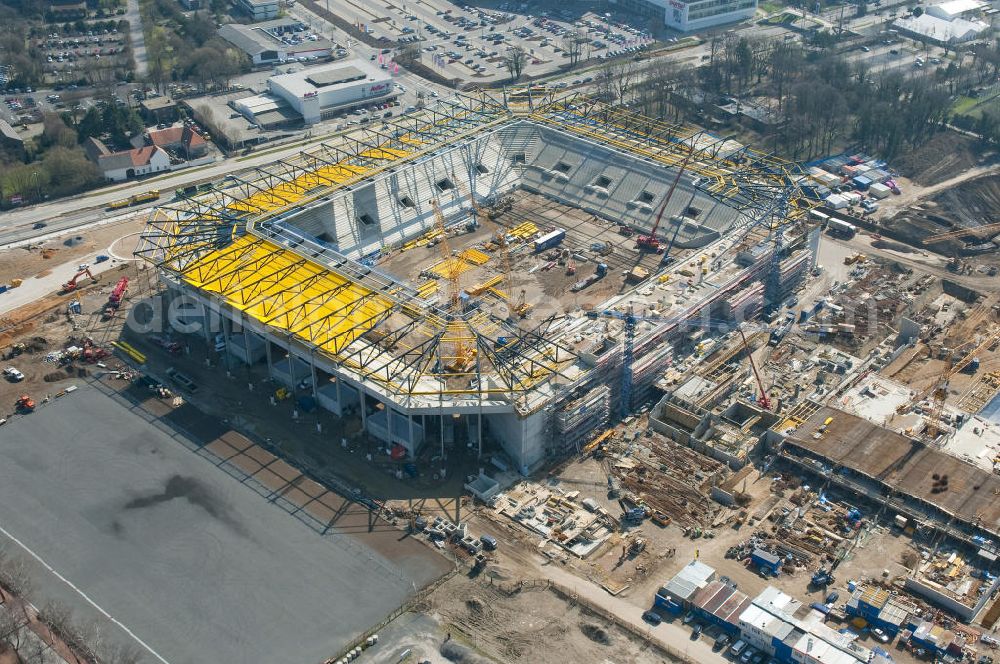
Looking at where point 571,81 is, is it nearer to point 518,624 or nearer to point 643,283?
point 643,283

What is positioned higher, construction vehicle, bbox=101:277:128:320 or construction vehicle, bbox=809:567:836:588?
construction vehicle, bbox=101:277:128:320

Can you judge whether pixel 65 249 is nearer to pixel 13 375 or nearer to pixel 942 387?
pixel 13 375

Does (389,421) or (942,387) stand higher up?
(389,421)

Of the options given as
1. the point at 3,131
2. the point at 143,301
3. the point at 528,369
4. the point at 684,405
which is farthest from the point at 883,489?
the point at 3,131

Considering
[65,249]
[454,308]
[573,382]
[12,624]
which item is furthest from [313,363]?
[65,249]

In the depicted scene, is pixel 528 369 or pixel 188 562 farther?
pixel 528 369

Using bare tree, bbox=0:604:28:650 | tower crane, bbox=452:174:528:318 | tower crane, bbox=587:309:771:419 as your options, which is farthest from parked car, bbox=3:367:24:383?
tower crane, bbox=587:309:771:419

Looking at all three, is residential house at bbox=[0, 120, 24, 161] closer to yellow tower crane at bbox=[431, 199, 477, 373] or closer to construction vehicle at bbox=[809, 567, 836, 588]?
yellow tower crane at bbox=[431, 199, 477, 373]
